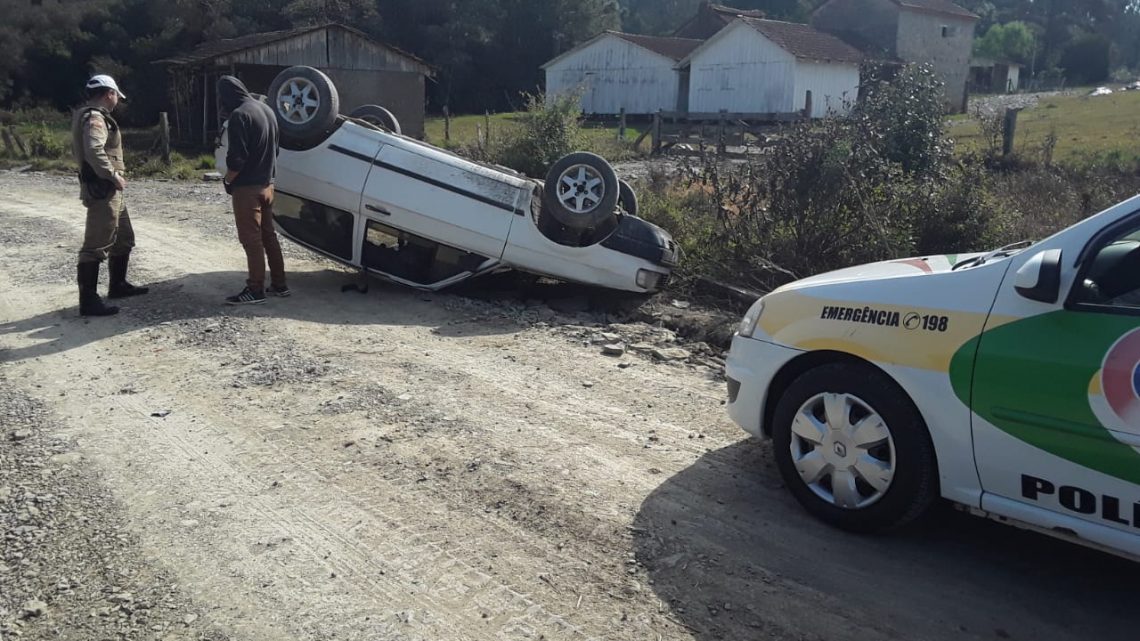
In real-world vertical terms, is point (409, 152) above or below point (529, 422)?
above

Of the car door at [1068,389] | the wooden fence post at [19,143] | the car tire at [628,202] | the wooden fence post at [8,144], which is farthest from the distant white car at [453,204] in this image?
the wooden fence post at [8,144]

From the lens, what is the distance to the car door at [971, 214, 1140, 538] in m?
3.39

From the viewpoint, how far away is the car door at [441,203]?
8398 millimetres

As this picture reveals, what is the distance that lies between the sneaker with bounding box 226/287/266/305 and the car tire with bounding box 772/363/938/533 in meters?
5.41

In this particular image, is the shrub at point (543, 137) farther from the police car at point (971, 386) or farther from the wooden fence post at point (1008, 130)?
the police car at point (971, 386)

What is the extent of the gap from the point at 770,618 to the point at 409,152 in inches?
242

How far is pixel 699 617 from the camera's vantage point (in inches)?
143

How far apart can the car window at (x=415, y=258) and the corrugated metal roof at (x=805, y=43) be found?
1346 inches

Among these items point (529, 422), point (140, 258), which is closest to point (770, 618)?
point (529, 422)

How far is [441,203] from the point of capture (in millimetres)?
8398

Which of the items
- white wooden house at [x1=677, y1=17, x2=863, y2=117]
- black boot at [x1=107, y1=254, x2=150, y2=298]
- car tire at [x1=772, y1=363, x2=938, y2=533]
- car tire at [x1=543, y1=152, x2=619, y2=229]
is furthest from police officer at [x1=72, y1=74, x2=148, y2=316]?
white wooden house at [x1=677, y1=17, x2=863, y2=117]

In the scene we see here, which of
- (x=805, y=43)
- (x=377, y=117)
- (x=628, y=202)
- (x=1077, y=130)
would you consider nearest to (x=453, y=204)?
(x=628, y=202)

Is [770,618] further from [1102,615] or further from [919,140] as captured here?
[919,140]

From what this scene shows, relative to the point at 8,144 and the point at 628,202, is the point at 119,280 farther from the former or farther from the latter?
the point at 8,144
